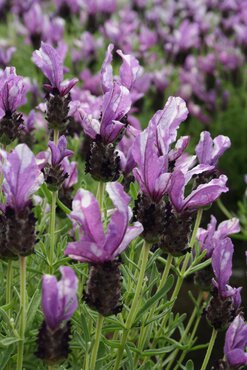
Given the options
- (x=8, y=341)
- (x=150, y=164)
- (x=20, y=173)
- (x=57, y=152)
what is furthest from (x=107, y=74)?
(x=8, y=341)

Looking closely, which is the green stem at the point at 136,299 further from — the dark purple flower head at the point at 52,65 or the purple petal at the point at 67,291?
the dark purple flower head at the point at 52,65

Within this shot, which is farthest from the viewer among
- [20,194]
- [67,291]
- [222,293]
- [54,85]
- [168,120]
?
[54,85]

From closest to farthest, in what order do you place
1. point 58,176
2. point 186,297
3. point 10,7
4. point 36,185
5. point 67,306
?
point 67,306
point 36,185
point 58,176
point 186,297
point 10,7

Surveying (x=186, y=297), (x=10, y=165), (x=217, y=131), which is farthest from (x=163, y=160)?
(x=217, y=131)

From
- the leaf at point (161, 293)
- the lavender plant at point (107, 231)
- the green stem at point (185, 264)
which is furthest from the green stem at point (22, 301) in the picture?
the green stem at point (185, 264)

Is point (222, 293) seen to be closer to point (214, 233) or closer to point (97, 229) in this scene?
point (214, 233)

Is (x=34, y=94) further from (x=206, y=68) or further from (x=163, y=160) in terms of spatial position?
(x=163, y=160)

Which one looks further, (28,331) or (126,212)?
(28,331)
